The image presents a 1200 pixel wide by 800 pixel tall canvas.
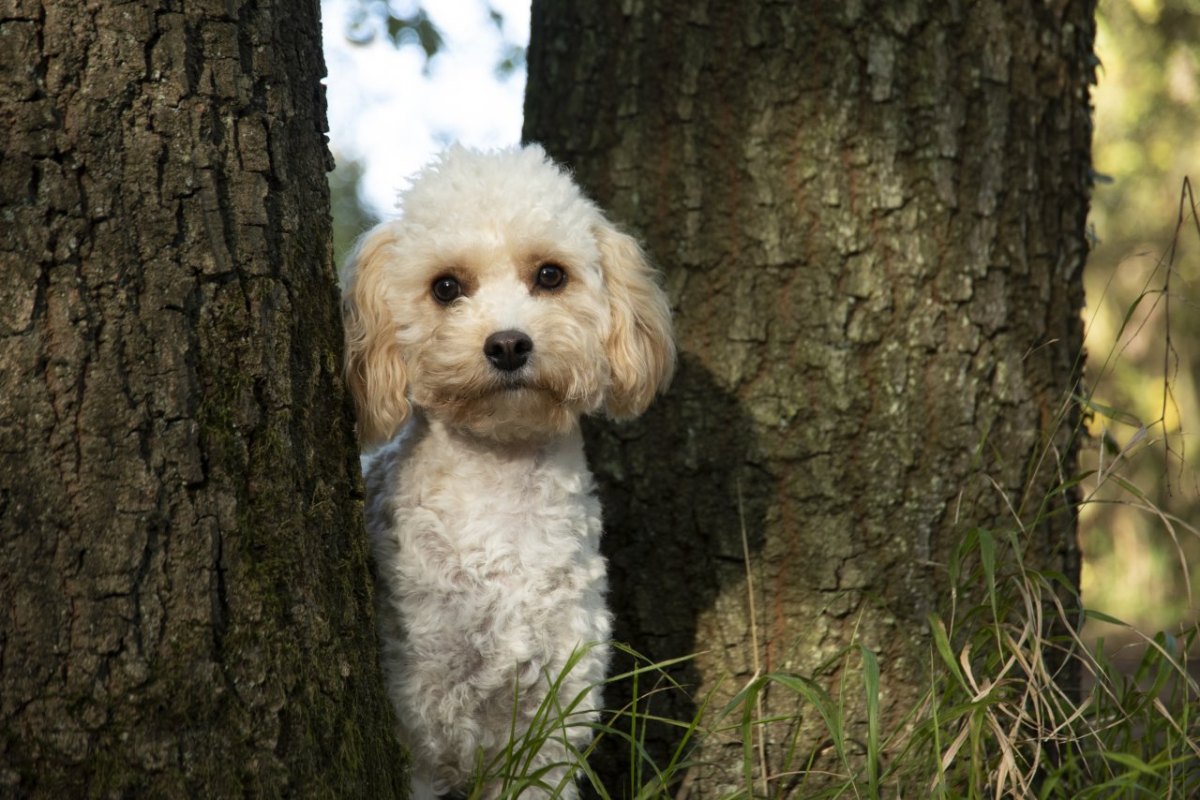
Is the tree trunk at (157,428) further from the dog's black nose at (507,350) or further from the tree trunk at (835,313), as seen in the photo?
the tree trunk at (835,313)

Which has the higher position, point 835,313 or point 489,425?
point 835,313

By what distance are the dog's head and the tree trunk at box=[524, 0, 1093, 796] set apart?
0.47 meters

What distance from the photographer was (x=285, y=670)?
6.81 ft

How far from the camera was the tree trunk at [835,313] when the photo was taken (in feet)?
10.7

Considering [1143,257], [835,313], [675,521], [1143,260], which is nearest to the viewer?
[835,313]

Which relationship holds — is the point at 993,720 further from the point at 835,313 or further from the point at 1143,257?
the point at 1143,257

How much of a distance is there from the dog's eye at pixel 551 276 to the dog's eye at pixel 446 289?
0.21 m

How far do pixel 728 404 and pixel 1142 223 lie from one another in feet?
25.3

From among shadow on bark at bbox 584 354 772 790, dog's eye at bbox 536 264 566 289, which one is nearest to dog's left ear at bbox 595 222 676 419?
dog's eye at bbox 536 264 566 289

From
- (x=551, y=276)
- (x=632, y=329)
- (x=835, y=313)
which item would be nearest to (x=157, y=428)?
(x=551, y=276)

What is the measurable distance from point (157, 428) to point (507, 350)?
840 millimetres

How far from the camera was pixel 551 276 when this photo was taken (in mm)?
2869

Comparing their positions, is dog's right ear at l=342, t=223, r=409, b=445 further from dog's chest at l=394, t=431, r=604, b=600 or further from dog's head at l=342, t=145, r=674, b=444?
dog's chest at l=394, t=431, r=604, b=600

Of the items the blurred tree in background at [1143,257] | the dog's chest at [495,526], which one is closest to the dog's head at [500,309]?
the dog's chest at [495,526]
